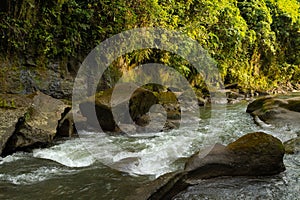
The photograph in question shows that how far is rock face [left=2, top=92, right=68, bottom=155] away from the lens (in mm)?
5312

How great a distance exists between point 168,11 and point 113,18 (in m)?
3.20

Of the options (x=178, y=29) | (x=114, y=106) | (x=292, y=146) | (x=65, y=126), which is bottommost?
(x=292, y=146)

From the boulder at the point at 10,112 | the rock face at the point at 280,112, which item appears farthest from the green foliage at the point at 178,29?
the rock face at the point at 280,112

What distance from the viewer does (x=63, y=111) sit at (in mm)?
6488

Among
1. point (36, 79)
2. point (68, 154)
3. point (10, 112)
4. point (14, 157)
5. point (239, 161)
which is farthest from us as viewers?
point (36, 79)

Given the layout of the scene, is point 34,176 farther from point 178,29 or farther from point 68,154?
point 178,29

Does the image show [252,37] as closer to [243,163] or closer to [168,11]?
[168,11]

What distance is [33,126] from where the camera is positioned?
557 cm

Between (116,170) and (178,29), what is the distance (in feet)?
29.5

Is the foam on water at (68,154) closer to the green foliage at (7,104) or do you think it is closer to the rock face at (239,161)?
the green foliage at (7,104)

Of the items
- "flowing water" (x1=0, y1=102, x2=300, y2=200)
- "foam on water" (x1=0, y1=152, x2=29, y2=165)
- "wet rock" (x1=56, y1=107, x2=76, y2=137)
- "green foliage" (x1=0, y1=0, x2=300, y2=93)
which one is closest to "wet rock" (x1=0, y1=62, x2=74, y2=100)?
"green foliage" (x1=0, y1=0, x2=300, y2=93)

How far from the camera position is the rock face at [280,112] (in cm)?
759

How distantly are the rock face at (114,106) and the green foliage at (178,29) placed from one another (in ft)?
6.91

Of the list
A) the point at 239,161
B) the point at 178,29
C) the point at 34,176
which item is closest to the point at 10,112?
the point at 34,176
